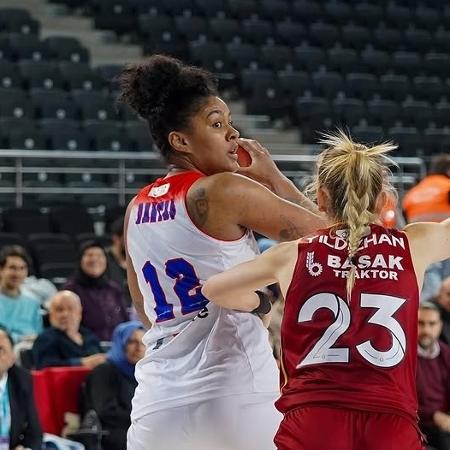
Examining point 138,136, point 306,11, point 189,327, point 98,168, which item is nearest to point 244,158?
point 189,327

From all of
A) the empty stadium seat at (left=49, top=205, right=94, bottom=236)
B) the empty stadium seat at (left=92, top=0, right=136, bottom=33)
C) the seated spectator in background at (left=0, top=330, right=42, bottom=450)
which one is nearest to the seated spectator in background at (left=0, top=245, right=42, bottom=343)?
the seated spectator in background at (left=0, top=330, right=42, bottom=450)

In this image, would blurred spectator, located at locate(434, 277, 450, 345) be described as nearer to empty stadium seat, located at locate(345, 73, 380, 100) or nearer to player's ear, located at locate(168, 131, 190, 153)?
player's ear, located at locate(168, 131, 190, 153)

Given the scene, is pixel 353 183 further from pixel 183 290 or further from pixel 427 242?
pixel 183 290

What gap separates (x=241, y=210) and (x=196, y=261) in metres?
0.21

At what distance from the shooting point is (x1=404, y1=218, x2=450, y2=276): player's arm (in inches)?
112

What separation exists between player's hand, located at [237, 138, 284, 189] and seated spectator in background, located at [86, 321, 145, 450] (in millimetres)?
3579

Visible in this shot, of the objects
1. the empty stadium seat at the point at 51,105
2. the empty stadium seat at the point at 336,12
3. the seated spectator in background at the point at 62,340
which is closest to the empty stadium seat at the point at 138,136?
the empty stadium seat at the point at 51,105

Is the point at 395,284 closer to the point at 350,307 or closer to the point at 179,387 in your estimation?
the point at 350,307

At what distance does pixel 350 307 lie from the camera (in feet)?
9.01

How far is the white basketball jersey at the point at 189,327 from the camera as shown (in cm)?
323

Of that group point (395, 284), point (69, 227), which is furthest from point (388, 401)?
point (69, 227)

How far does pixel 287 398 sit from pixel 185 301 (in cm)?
57

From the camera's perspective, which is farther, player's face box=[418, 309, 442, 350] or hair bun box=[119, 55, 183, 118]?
player's face box=[418, 309, 442, 350]

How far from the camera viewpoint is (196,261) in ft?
10.7
